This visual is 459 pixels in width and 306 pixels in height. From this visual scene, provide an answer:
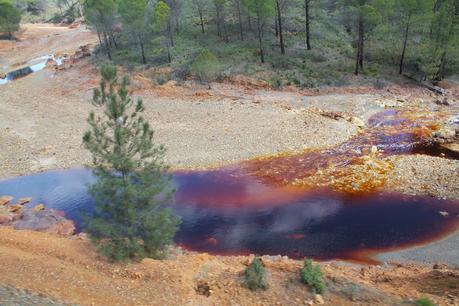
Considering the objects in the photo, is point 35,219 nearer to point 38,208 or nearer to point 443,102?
point 38,208

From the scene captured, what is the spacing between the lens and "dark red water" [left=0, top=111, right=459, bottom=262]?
22938 millimetres

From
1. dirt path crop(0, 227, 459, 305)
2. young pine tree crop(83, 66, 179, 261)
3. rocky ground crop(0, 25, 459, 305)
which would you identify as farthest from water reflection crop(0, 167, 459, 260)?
young pine tree crop(83, 66, 179, 261)

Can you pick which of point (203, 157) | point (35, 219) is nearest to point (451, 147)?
point (203, 157)

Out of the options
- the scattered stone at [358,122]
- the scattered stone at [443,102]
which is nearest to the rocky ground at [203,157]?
the scattered stone at [358,122]

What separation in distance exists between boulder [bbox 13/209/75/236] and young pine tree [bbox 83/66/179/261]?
706cm

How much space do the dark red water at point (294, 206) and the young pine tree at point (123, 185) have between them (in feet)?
19.8

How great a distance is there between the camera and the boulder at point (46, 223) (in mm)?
23844

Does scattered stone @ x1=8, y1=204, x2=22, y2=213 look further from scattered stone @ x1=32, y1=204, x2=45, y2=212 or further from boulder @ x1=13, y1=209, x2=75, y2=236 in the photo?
boulder @ x1=13, y1=209, x2=75, y2=236

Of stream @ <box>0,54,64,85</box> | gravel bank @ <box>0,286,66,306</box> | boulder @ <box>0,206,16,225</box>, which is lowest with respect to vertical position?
Result: boulder @ <box>0,206,16,225</box>

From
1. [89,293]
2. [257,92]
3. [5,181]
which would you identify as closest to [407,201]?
[89,293]

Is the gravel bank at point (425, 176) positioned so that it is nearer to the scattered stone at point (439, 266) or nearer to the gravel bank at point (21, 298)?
the scattered stone at point (439, 266)

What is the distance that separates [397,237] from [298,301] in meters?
9.85

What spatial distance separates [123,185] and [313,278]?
8.52 metres

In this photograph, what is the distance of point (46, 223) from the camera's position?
24.4 m
